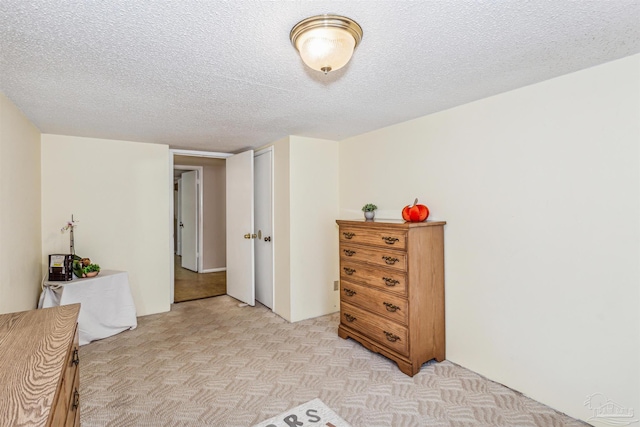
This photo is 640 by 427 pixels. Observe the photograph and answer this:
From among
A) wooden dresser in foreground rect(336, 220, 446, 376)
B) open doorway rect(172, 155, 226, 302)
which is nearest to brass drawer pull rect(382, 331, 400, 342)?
wooden dresser in foreground rect(336, 220, 446, 376)

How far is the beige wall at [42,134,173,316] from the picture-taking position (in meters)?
3.44

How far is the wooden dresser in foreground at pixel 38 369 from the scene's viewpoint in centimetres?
82

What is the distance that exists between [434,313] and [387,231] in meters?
0.79

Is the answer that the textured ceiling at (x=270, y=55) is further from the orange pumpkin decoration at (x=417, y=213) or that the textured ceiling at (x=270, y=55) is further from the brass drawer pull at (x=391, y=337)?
the brass drawer pull at (x=391, y=337)

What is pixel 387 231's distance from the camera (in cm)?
272

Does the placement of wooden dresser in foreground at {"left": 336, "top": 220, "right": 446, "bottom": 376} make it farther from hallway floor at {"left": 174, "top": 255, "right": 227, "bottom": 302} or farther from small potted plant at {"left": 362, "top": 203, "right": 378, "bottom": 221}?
hallway floor at {"left": 174, "top": 255, "right": 227, "bottom": 302}

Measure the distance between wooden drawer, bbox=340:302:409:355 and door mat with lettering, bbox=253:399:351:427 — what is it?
2.66 feet

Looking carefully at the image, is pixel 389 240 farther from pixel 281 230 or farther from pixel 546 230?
pixel 281 230

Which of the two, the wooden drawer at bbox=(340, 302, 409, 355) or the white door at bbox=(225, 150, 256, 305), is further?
the white door at bbox=(225, 150, 256, 305)

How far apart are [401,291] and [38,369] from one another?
2225 mm

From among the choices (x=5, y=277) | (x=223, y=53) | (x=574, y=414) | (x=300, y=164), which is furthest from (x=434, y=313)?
(x=5, y=277)

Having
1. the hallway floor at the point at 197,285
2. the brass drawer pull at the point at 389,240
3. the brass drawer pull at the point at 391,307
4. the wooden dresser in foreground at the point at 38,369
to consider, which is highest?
the brass drawer pull at the point at 389,240

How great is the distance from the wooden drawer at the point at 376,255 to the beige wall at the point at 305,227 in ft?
2.12

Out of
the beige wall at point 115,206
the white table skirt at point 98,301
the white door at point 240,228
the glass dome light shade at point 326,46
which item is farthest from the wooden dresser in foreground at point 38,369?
the white door at point 240,228
